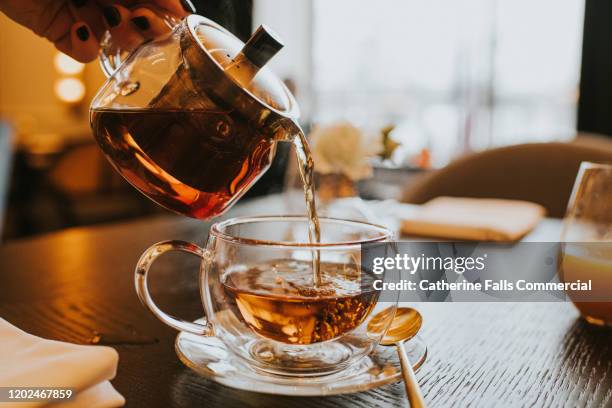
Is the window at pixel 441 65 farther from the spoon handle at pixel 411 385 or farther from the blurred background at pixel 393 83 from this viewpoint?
the spoon handle at pixel 411 385

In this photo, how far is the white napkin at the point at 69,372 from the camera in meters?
0.37

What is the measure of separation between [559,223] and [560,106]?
2.67m

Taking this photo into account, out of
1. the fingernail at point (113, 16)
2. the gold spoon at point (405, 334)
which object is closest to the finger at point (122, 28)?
the fingernail at point (113, 16)

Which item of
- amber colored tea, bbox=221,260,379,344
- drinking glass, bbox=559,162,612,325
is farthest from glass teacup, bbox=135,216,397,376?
drinking glass, bbox=559,162,612,325

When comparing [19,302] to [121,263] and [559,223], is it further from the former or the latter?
[559,223]

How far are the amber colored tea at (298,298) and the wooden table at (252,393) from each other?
0.18 ft

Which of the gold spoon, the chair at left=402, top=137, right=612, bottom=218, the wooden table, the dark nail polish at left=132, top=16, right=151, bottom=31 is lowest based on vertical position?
the chair at left=402, top=137, right=612, bottom=218

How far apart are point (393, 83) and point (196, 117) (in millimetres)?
3671

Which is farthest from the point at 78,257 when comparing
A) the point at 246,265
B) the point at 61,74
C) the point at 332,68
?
the point at 61,74

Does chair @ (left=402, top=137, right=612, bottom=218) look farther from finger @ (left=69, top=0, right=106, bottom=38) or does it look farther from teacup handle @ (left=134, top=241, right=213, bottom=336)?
teacup handle @ (left=134, top=241, right=213, bottom=336)

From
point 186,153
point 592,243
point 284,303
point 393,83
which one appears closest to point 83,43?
point 186,153

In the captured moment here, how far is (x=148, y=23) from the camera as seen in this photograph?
0.63 metres

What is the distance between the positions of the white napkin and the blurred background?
2.05m

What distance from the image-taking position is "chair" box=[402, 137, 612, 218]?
4.50 ft
